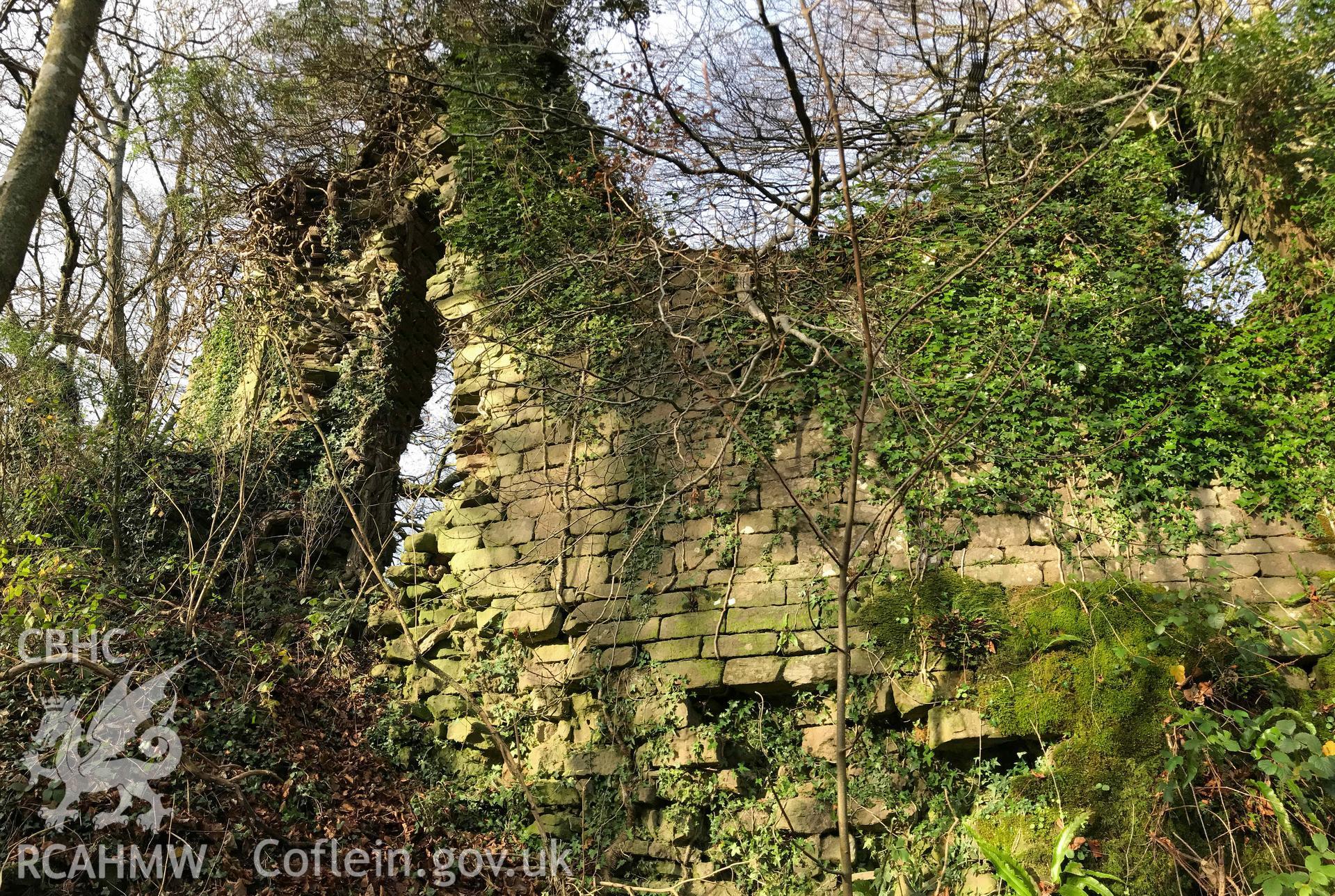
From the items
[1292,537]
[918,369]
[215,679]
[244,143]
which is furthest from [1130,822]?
[244,143]

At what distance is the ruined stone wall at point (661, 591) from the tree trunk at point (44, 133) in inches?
99.2

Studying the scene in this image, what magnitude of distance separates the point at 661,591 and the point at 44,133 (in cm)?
385

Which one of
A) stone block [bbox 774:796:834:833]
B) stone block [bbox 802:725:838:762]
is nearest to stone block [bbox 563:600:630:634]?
stone block [bbox 802:725:838:762]

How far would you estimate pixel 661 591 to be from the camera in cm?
466

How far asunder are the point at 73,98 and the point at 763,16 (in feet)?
11.4

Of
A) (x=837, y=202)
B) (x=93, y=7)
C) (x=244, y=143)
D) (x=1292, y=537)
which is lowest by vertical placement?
(x=1292, y=537)

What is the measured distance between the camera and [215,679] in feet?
16.2

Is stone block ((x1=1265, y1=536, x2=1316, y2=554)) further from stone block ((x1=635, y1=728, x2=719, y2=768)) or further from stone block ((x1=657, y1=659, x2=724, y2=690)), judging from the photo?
stone block ((x1=635, y1=728, x2=719, y2=768))

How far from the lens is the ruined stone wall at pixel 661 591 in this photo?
13.0 ft

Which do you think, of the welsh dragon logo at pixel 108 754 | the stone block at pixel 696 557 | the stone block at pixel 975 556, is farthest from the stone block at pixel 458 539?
the stone block at pixel 975 556

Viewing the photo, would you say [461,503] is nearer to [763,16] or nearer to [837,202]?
[837,202]

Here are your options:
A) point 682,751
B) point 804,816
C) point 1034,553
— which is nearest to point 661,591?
point 682,751

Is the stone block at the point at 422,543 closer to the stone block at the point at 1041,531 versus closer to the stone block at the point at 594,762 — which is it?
the stone block at the point at 594,762

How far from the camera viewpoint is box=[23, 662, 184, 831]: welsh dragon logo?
3947 millimetres
